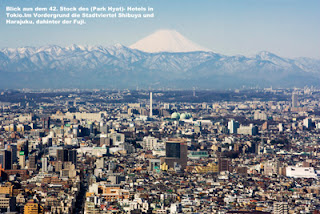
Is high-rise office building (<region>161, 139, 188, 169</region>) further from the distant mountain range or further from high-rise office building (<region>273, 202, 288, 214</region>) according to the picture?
the distant mountain range

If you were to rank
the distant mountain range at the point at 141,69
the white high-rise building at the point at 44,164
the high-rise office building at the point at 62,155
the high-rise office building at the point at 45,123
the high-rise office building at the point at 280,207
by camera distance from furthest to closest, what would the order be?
the distant mountain range at the point at 141,69 → the high-rise office building at the point at 45,123 → the high-rise office building at the point at 62,155 → the white high-rise building at the point at 44,164 → the high-rise office building at the point at 280,207

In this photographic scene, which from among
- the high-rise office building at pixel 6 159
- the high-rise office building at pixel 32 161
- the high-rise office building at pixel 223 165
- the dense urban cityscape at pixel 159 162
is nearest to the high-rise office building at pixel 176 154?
the dense urban cityscape at pixel 159 162

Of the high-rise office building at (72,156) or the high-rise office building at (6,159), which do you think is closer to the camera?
the high-rise office building at (6,159)

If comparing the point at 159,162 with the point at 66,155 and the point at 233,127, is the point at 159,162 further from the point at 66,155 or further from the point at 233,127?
the point at 233,127

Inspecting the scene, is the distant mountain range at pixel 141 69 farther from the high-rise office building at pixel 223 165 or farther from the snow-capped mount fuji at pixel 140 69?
the high-rise office building at pixel 223 165

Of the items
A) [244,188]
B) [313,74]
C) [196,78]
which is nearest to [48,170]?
[244,188]

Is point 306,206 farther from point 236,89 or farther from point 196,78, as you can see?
point 196,78

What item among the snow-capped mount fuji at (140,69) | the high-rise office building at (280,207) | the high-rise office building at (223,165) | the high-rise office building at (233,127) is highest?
the snow-capped mount fuji at (140,69)

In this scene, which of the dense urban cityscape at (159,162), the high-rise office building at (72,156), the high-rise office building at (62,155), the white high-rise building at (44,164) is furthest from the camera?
the high-rise office building at (62,155)
